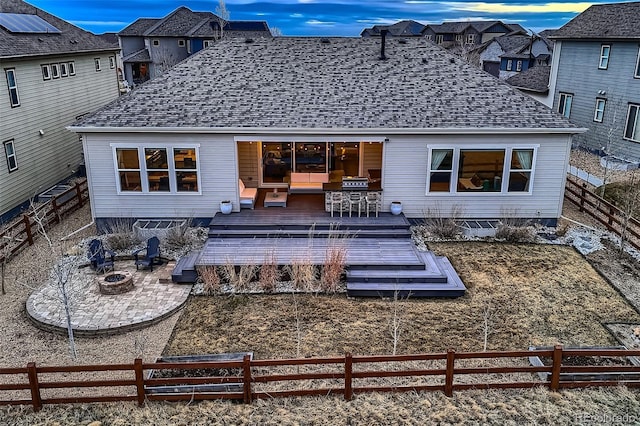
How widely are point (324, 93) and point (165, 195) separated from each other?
20.1 ft

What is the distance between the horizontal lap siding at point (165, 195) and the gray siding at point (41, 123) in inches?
168

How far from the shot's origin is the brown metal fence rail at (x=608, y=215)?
1434 centimetres

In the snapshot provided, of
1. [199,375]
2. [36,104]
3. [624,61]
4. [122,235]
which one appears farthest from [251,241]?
[624,61]

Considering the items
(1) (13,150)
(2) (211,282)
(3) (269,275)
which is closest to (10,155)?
(1) (13,150)

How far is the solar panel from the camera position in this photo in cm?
1828

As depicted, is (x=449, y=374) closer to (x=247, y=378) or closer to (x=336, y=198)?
(x=247, y=378)

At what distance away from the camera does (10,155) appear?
16938mm

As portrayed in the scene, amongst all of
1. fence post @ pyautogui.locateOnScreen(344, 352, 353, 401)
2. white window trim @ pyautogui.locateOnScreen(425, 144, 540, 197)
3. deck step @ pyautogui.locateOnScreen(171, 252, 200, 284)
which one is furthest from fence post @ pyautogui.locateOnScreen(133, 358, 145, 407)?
white window trim @ pyautogui.locateOnScreen(425, 144, 540, 197)

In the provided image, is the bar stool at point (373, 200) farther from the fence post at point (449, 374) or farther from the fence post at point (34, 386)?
the fence post at point (34, 386)

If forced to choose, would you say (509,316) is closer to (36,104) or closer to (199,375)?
(199,375)

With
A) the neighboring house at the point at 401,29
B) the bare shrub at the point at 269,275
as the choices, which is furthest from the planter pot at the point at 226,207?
the neighboring house at the point at 401,29

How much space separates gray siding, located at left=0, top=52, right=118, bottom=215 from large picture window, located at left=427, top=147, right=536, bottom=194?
47.3ft

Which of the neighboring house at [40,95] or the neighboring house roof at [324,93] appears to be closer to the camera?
the neighboring house roof at [324,93]

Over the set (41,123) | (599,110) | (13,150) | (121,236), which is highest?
(599,110)
